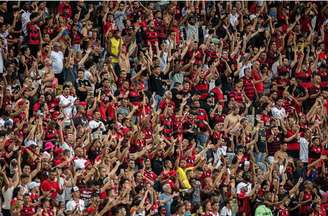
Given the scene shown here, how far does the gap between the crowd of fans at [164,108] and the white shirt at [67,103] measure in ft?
0.11

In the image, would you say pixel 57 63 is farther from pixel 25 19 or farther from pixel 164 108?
pixel 164 108

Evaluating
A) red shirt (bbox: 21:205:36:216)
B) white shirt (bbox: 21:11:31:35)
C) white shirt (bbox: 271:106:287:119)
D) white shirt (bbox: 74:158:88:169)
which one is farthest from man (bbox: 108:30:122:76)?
red shirt (bbox: 21:205:36:216)

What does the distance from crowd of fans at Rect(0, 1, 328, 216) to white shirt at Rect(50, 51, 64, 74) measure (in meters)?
0.03

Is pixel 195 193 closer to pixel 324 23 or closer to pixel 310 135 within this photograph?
pixel 310 135

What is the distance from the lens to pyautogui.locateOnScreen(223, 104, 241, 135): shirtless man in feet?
81.3

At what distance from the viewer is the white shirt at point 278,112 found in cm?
2581

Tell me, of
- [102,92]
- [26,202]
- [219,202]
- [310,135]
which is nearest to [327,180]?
[310,135]

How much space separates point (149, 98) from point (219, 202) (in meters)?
3.61

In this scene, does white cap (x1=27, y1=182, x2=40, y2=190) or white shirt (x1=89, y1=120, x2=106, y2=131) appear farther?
white shirt (x1=89, y1=120, x2=106, y2=131)

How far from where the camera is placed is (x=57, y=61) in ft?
81.6

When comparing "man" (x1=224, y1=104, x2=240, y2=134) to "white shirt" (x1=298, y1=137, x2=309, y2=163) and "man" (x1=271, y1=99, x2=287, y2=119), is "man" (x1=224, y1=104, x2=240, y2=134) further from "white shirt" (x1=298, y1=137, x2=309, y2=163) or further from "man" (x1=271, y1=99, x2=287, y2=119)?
"white shirt" (x1=298, y1=137, x2=309, y2=163)

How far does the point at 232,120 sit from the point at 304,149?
1742 millimetres

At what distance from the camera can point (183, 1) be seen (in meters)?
28.5

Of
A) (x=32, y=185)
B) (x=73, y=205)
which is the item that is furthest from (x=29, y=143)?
(x=73, y=205)
